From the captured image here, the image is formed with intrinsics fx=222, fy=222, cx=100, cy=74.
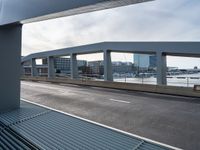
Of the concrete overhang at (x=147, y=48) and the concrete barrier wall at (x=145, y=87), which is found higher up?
the concrete overhang at (x=147, y=48)

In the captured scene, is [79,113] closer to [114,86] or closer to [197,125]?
[197,125]

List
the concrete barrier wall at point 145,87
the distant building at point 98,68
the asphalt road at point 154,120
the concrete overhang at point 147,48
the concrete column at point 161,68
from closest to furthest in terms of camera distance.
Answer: the asphalt road at point 154,120 → the concrete overhang at point 147,48 → the concrete barrier wall at point 145,87 → the concrete column at point 161,68 → the distant building at point 98,68

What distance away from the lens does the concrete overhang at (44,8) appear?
448 cm

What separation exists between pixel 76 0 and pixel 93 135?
3098 mm

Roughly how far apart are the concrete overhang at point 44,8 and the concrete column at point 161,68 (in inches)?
567

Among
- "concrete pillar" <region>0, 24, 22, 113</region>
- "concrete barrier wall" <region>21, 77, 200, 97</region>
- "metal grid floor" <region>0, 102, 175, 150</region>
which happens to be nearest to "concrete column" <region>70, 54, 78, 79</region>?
"concrete barrier wall" <region>21, 77, 200, 97</region>

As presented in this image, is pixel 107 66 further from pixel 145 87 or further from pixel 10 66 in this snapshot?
pixel 10 66

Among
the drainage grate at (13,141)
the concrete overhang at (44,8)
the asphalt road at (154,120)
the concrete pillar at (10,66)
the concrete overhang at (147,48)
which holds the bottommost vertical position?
the asphalt road at (154,120)

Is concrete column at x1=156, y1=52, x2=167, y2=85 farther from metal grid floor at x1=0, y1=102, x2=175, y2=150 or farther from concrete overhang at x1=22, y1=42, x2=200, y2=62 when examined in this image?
metal grid floor at x1=0, y1=102, x2=175, y2=150

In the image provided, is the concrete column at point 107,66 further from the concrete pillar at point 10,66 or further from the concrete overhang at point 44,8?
the concrete overhang at point 44,8

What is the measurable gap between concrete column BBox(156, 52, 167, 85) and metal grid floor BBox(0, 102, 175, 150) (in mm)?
13971

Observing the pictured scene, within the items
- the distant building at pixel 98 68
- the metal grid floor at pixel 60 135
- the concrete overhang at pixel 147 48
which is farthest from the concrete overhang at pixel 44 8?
the distant building at pixel 98 68

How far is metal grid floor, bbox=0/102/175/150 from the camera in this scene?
15.2ft

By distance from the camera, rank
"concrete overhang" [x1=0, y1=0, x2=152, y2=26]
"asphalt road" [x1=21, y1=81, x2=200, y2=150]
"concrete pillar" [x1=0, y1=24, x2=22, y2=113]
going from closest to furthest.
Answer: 1. "concrete overhang" [x1=0, y1=0, x2=152, y2=26]
2. "asphalt road" [x1=21, y1=81, x2=200, y2=150]
3. "concrete pillar" [x1=0, y1=24, x2=22, y2=113]
